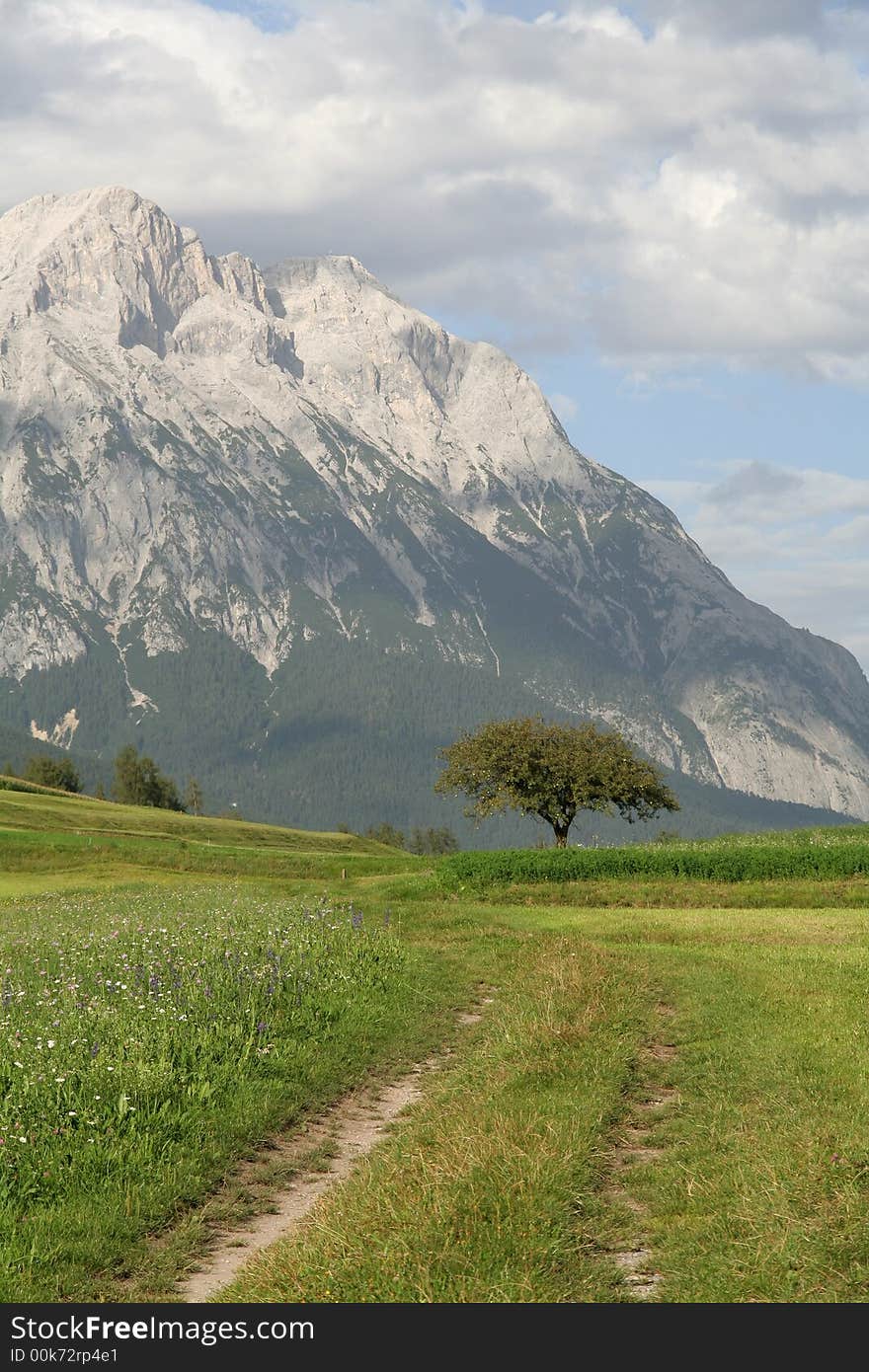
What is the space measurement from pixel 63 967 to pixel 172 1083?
353 inches

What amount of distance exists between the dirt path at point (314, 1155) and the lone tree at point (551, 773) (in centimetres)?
5668

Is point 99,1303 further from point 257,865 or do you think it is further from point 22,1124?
point 257,865

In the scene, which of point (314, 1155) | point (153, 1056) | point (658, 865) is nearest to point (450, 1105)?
point (314, 1155)

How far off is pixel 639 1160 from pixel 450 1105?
3.04 m

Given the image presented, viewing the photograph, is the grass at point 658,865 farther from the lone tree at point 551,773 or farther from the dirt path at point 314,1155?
the dirt path at point 314,1155

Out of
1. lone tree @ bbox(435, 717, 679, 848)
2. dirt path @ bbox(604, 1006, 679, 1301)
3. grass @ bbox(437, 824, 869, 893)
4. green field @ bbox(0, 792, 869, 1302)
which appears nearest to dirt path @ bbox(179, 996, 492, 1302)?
green field @ bbox(0, 792, 869, 1302)

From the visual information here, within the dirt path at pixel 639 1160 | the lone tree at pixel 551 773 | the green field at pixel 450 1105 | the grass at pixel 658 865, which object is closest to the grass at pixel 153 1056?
the green field at pixel 450 1105

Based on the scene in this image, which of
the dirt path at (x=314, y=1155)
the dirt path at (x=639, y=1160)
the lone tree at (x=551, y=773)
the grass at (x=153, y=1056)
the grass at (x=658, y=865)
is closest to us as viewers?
the dirt path at (x=639, y=1160)

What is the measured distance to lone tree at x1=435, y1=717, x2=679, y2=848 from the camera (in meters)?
78.1

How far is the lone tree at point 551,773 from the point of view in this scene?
78062mm

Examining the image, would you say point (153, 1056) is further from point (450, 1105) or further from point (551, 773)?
point (551, 773)

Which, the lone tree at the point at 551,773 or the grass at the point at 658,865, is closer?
the grass at the point at 658,865

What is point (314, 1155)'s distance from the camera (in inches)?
630

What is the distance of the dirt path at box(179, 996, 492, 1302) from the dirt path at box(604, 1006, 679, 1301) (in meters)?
3.24
